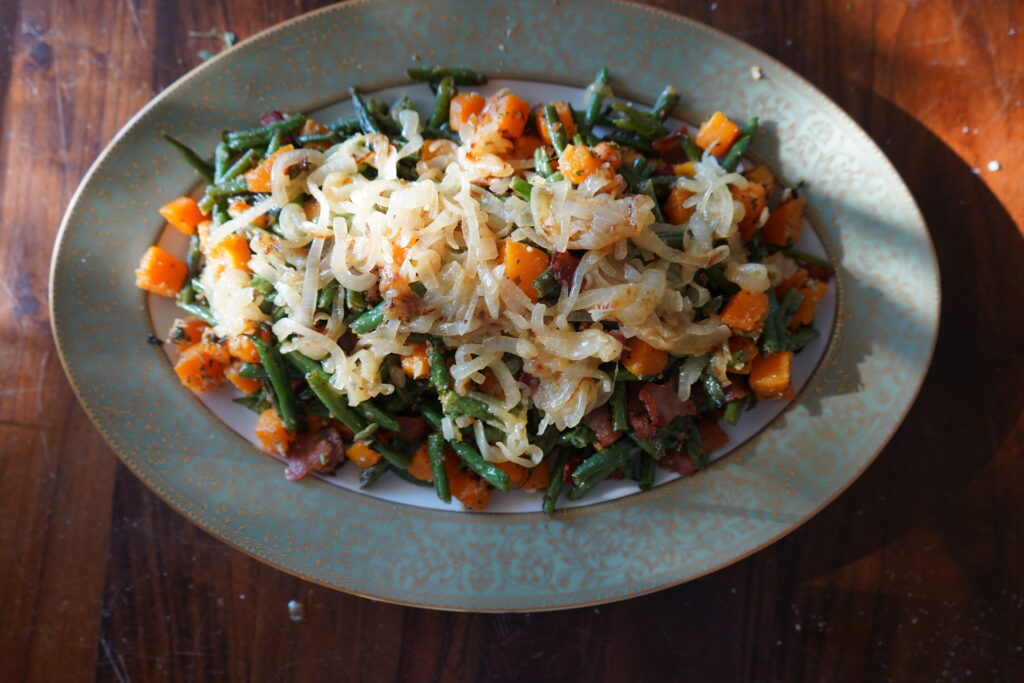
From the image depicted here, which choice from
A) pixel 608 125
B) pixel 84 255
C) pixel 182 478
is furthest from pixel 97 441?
pixel 608 125

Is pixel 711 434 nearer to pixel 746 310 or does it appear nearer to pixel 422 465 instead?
pixel 746 310

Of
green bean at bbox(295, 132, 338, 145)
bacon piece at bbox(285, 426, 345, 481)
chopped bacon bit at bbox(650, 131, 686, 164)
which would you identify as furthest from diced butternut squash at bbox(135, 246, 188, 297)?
chopped bacon bit at bbox(650, 131, 686, 164)

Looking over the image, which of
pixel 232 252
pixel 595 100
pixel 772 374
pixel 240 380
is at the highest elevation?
pixel 595 100

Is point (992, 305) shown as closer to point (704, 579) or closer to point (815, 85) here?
point (815, 85)

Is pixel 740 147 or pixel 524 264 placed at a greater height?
pixel 740 147

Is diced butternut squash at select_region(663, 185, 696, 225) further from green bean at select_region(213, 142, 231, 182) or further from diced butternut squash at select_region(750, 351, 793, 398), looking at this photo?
green bean at select_region(213, 142, 231, 182)

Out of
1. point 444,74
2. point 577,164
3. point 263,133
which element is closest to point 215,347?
point 263,133

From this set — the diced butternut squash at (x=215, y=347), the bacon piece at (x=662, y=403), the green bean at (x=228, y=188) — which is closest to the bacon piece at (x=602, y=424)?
the bacon piece at (x=662, y=403)
